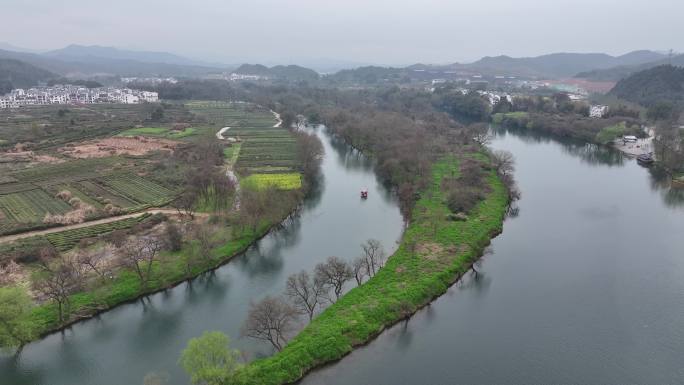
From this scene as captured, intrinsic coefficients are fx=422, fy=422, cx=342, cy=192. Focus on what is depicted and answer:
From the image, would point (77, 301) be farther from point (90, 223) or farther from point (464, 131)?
point (464, 131)

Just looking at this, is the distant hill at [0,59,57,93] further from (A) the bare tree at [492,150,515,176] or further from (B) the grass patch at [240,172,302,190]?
(A) the bare tree at [492,150,515,176]

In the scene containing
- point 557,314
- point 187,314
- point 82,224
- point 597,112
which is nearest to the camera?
point 557,314

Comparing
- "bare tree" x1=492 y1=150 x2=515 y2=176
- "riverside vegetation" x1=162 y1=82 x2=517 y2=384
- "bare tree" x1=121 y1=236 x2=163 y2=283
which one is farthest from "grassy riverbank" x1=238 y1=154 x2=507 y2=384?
"bare tree" x1=121 y1=236 x2=163 y2=283

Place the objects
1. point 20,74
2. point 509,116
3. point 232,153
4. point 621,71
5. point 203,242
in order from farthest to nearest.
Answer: point 621,71, point 20,74, point 509,116, point 232,153, point 203,242

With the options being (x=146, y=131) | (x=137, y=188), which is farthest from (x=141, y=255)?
(x=146, y=131)

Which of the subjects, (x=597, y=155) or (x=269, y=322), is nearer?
(x=269, y=322)

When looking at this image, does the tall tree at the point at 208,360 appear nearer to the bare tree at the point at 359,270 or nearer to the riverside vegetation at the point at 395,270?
the riverside vegetation at the point at 395,270

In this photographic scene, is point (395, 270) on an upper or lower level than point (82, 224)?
lower

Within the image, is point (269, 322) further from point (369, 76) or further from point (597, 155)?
point (369, 76)
